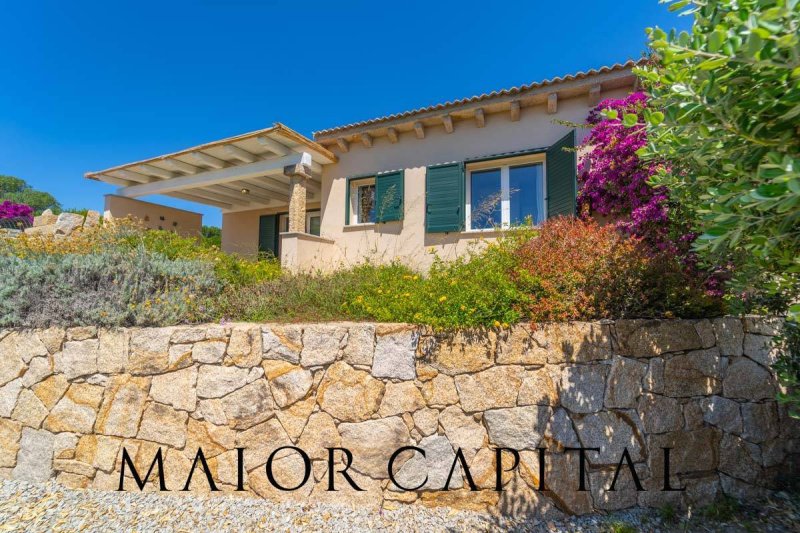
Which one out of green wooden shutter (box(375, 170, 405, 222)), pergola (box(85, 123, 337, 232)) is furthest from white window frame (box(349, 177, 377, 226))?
pergola (box(85, 123, 337, 232))

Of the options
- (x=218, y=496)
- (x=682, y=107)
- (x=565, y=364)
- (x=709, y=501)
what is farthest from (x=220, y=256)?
(x=709, y=501)

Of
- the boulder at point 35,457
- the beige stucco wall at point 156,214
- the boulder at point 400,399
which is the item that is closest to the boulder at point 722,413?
the boulder at point 400,399

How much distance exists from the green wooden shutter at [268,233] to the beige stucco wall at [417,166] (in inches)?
135

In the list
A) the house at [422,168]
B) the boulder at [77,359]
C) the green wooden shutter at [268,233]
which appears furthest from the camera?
the green wooden shutter at [268,233]

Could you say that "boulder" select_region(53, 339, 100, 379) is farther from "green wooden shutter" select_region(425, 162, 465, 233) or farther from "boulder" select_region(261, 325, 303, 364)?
"green wooden shutter" select_region(425, 162, 465, 233)

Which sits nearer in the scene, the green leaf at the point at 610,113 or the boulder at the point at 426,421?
the green leaf at the point at 610,113

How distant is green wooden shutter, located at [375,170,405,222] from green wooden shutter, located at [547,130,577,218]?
274 cm

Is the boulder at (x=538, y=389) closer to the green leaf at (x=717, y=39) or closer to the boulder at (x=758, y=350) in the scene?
the boulder at (x=758, y=350)

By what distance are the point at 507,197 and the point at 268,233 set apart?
7.37 meters

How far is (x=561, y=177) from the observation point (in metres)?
5.36

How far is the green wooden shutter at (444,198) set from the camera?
20.2 ft

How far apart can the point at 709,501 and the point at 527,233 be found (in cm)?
307

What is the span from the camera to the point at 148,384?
3.20 meters

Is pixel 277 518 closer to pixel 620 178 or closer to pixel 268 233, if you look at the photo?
pixel 620 178
